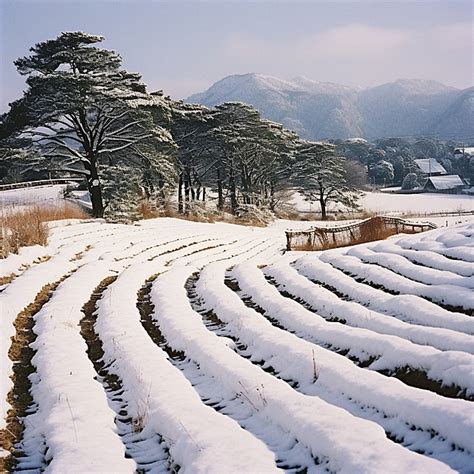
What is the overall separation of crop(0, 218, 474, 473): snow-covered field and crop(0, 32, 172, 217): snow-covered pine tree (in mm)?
12358

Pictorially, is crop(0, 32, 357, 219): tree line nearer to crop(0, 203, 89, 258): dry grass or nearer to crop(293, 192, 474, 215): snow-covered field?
crop(0, 203, 89, 258): dry grass

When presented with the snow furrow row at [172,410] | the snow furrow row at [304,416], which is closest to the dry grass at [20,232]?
the snow furrow row at [172,410]

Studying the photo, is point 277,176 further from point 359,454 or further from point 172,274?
point 359,454

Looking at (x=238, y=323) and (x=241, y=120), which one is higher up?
(x=241, y=120)

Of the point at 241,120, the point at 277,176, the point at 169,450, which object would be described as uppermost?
the point at 241,120

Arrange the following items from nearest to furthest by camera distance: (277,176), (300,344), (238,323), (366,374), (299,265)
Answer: (366,374) → (300,344) → (238,323) → (299,265) → (277,176)

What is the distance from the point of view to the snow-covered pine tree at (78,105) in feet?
66.6

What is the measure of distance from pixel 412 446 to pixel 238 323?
11.7ft

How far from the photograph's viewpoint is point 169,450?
3.82 metres

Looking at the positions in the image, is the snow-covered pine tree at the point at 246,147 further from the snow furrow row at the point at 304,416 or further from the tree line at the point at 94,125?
the snow furrow row at the point at 304,416

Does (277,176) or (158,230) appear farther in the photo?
(277,176)

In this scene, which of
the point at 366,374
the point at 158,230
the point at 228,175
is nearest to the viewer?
the point at 366,374

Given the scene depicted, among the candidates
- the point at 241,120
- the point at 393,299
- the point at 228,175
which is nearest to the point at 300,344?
the point at 393,299

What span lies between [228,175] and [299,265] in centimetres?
3187
